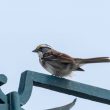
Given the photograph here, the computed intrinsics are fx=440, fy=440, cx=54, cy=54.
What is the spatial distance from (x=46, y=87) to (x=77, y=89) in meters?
0.17

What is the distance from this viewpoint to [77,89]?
2387mm

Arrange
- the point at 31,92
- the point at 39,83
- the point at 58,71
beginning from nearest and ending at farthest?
the point at 31,92
the point at 39,83
the point at 58,71

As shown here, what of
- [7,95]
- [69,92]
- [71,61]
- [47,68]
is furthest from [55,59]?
[7,95]

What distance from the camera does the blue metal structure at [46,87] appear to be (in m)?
2.01

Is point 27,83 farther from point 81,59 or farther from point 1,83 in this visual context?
point 81,59

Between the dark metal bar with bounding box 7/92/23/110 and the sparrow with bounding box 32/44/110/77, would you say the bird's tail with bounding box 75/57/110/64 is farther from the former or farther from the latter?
the dark metal bar with bounding box 7/92/23/110

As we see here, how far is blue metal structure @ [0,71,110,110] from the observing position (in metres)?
2.01

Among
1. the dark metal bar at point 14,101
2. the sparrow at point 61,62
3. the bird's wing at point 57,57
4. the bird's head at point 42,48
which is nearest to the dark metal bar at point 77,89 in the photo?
the dark metal bar at point 14,101

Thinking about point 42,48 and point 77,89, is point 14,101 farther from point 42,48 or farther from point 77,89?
point 42,48

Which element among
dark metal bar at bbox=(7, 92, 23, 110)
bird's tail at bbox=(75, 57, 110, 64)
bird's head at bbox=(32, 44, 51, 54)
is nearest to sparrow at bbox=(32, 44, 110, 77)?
bird's tail at bbox=(75, 57, 110, 64)

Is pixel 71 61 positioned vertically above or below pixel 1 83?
below

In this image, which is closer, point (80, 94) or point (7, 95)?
point (7, 95)

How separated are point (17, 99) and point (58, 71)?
2.45 m

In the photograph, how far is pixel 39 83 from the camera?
2.31 m
